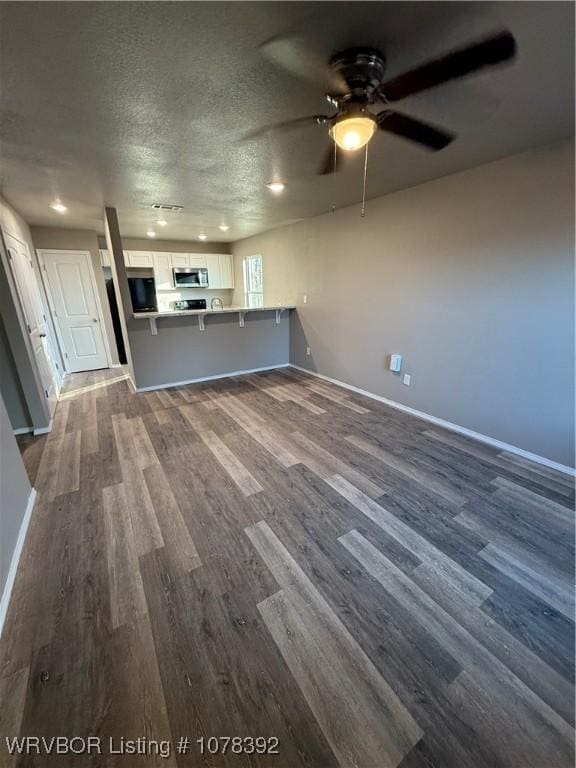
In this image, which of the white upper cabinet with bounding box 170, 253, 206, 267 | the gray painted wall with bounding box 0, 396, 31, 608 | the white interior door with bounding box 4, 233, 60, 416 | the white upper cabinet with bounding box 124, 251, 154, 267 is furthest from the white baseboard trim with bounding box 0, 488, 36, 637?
the white upper cabinet with bounding box 170, 253, 206, 267

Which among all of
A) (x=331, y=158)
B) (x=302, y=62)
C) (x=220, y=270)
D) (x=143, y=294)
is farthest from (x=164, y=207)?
(x=220, y=270)

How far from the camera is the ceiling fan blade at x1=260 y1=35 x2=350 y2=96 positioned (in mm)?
1200

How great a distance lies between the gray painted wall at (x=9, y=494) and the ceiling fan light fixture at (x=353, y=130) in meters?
2.40

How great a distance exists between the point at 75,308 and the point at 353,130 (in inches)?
214

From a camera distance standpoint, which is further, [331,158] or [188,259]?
[188,259]

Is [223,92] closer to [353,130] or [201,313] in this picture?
[353,130]

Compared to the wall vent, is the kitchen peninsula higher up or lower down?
lower down

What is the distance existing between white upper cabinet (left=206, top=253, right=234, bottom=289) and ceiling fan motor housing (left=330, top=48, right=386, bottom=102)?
5841mm

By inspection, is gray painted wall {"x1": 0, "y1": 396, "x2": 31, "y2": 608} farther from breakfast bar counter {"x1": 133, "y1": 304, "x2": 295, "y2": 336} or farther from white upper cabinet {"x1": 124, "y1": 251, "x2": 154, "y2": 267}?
white upper cabinet {"x1": 124, "y1": 251, "x2": 154, "y2": 267}

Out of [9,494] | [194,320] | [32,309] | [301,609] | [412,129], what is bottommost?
[301,609]

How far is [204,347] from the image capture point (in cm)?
467

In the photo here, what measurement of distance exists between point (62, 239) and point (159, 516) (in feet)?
17.1

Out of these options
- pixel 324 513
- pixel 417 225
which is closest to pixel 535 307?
pixel 417 225

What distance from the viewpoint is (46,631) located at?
130 centimetres
